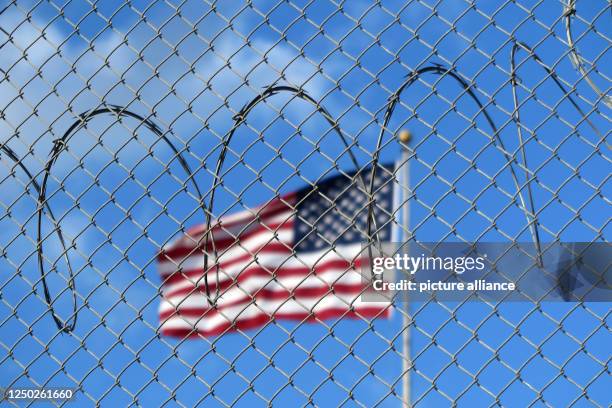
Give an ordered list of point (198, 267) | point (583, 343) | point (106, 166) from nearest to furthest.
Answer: point (583, 343), point (106, 166), point (198, 267)

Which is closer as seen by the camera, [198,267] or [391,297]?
[391,297]

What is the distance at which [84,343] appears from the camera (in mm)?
3596

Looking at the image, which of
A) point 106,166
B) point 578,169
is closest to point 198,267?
point 106,166

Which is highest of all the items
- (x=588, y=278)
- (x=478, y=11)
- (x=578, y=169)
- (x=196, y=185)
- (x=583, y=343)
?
(x=478, y=11)

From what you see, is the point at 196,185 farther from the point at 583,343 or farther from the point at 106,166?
the point at 583,343

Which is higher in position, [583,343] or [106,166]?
[106,166]

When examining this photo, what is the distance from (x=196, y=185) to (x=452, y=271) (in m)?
0.95

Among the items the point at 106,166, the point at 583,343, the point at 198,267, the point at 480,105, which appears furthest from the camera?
the point at 198,267

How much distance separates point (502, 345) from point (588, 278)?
417 mm

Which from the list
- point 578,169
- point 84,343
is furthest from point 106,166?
point 578,169

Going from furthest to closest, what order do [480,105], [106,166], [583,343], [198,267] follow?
1. [198,267]
2. [106,166]
3. [480,105]
4. [583,343]

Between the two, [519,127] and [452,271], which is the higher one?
[519,127]

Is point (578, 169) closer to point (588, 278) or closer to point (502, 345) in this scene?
point (588, 278)

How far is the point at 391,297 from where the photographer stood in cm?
340
